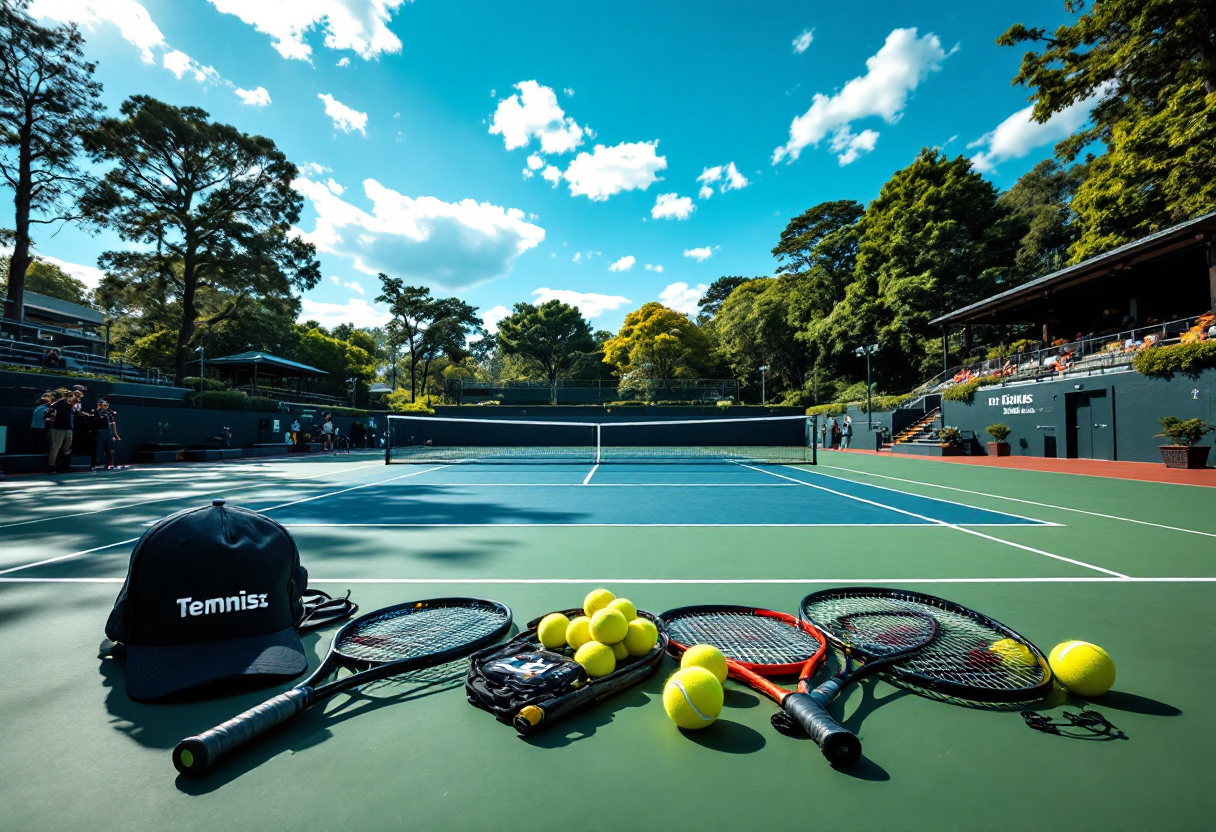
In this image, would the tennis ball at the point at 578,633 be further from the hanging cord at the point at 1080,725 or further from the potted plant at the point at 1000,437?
the potted plant at the point at 1000,437

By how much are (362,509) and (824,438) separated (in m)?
28.6

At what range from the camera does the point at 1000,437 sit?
2166 centimetres

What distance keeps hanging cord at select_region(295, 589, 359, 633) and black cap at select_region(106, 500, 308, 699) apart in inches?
21.6

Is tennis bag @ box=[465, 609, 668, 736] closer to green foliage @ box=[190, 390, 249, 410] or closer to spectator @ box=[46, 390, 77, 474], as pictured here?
spectator @ box=[46, 390, 77, 474]

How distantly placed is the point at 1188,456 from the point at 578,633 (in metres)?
19.0

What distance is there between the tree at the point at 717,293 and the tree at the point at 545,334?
20.8 metres

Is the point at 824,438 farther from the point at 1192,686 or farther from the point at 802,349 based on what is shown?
the point at 1192,686

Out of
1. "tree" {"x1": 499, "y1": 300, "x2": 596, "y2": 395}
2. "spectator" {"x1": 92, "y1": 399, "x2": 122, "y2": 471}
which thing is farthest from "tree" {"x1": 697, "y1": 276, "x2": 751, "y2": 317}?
"spectator" {"x1": 92, "y1": 399, "x2": 122, "y2": 471}

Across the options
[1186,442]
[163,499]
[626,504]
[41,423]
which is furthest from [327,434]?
[1186,442]

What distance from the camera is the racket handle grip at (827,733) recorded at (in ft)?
5.78

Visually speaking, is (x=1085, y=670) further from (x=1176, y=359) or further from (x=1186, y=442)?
(x=1176, y=359)

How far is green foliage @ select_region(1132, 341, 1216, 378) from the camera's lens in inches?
576

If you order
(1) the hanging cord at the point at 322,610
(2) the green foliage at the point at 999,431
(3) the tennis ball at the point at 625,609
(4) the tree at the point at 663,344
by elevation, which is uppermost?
(4) the tree at the point at 663,344

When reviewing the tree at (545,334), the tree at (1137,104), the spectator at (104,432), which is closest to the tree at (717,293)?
the tree at (545,334)
